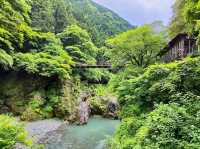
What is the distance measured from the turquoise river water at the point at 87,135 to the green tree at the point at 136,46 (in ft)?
21.4

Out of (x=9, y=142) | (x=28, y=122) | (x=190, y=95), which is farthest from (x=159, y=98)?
(x=28, y=122)

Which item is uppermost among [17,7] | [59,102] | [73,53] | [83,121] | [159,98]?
[17,7]

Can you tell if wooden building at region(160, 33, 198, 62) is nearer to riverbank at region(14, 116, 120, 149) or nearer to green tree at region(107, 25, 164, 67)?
green tree at region(107, 25, 164, 67)

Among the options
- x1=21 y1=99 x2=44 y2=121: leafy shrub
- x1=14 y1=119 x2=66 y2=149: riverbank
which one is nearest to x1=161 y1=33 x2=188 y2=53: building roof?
x1=14 y1=119 x2=66 y2=149: riverbank

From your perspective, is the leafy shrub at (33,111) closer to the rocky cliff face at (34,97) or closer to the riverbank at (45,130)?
the rocky cliff face at (34,97)

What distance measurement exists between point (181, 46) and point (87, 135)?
13.2 metres

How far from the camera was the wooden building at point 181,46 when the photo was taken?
24.3 meters

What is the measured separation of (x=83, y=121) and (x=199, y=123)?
55.6 feet

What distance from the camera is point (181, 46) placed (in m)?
25.7

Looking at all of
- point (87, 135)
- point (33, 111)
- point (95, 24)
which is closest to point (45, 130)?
point (87, 135)

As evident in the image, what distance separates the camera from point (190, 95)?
10250 mm

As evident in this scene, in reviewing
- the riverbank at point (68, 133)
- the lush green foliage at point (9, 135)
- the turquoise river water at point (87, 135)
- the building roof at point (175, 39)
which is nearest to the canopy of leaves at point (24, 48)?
the riverbank at point (68, 133)

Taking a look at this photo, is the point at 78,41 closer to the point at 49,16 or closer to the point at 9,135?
the point at 49,16

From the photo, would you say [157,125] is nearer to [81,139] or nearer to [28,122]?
[81,139]
